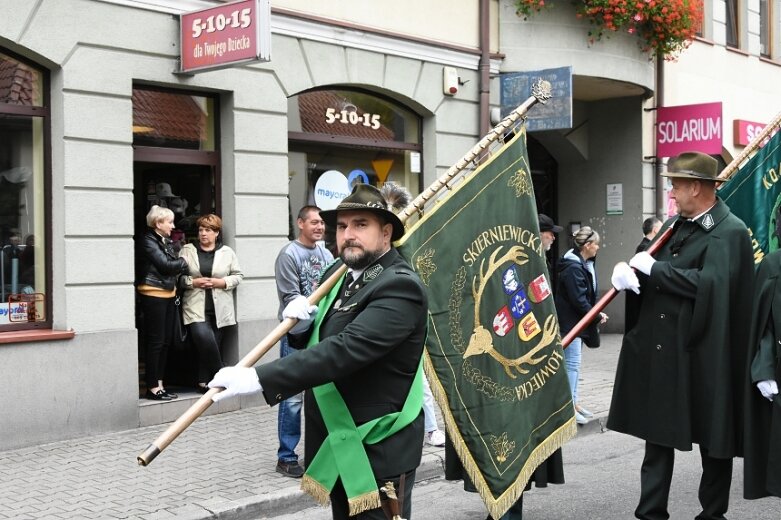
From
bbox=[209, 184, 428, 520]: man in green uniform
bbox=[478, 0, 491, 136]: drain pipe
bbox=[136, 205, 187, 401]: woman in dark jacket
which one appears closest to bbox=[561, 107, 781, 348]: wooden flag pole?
bbox=[209, 184, 428, 520]: man in green uniform

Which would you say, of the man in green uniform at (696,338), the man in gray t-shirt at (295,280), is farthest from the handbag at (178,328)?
the man in green uniform at (696,338)

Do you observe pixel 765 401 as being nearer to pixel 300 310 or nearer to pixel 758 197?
pixel 758 197

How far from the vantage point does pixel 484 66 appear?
39.8 ft

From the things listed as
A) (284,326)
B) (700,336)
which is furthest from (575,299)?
(284,326)

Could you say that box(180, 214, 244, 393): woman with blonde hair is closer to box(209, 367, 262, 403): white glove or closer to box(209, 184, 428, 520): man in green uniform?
box(209, 184, 428, 520): man in green uniform

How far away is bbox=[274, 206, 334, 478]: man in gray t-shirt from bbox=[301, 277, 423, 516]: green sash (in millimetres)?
3132

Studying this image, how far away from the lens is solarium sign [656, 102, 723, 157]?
14.6 m

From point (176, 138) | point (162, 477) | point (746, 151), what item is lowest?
point (162, 477)

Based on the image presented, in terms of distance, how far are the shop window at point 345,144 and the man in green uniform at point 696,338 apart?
5556mm

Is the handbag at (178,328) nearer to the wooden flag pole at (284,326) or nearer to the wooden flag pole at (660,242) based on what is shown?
the wooden flag pole at (660,242)

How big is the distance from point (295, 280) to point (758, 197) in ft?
10.5

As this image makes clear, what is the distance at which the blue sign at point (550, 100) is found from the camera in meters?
12.0

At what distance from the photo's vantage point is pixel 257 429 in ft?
28.1

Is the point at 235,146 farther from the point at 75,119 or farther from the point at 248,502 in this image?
the point at 248,502
